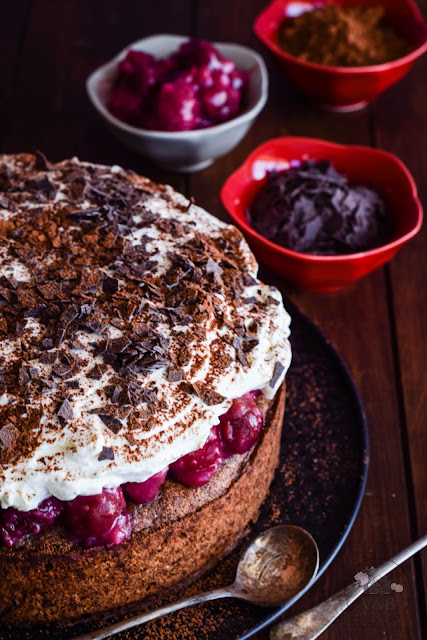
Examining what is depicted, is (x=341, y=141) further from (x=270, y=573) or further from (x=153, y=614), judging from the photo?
(x=153, y=614)

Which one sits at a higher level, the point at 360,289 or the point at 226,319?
the point at 226,319

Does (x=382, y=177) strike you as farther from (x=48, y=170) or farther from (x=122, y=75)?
(x=48, y=170)

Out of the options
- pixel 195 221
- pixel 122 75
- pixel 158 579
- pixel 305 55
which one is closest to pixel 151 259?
pixel 195 221

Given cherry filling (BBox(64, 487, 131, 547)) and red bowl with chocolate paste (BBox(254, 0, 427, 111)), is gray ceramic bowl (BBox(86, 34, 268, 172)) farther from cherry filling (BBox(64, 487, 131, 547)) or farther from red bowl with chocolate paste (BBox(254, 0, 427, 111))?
cherry filling (BBox(64, 487, 131, 547))

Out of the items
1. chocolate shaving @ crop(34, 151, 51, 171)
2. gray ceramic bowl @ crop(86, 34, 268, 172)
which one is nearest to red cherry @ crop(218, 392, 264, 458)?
chocolate shaving @ crop(34, 151, 51, 171)

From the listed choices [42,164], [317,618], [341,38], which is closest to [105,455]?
[317,618]

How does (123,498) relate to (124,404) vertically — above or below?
below

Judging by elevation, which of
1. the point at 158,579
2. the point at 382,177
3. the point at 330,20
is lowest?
the point at 158,579

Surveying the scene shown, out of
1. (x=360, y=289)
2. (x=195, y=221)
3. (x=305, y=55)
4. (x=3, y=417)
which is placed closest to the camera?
(x=3, y=417)
